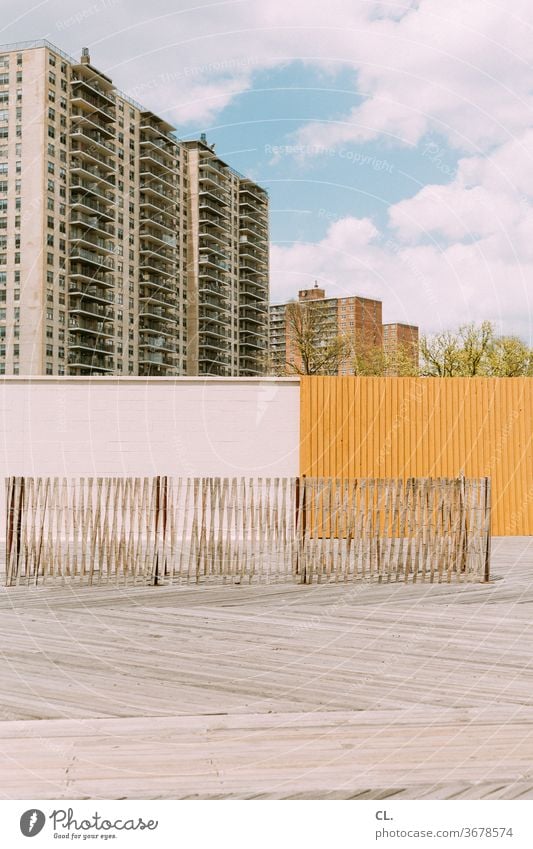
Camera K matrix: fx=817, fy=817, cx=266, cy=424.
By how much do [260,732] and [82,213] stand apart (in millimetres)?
76281

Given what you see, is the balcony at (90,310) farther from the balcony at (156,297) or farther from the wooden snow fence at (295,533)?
the wooden snow fence at (295,533)

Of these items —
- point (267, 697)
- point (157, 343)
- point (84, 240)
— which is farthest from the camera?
point (157, 343)

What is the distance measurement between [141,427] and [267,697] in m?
10.2

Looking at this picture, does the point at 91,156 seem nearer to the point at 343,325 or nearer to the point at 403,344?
the point at 343,325

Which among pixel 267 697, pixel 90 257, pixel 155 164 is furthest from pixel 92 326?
pixel 267 697

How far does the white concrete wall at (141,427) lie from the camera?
1484cm

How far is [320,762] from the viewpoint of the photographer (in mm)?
3992

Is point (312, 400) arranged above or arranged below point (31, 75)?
below

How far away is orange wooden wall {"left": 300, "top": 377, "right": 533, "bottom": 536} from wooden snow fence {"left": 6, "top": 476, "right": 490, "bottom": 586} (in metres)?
5.00

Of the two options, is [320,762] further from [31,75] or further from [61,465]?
[31,75]

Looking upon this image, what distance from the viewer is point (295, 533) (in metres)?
9.93
